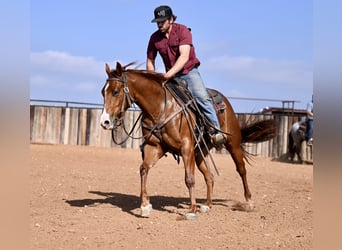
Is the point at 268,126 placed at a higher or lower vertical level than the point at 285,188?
higher

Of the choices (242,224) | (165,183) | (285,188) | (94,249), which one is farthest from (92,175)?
(94,249)

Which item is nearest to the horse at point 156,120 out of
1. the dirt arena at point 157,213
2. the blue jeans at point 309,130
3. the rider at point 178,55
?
the rider at point 178,55

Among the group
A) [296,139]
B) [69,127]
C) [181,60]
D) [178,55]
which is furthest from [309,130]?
[181,60]

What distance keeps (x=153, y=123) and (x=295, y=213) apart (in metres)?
2.63

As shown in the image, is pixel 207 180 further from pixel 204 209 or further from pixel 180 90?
pixel 180 90

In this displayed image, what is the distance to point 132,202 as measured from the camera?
321 inches

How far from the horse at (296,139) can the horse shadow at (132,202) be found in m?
11.3

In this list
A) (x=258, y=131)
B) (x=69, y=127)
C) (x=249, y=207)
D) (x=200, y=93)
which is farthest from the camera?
(x=69, y=127)

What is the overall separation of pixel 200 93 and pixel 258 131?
2495mm

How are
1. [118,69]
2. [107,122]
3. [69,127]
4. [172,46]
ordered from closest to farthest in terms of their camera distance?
[107,122], [118,69], [172,46], [69,127]

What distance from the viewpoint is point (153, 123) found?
696cm

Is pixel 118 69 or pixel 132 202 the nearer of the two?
pixel 118 69
